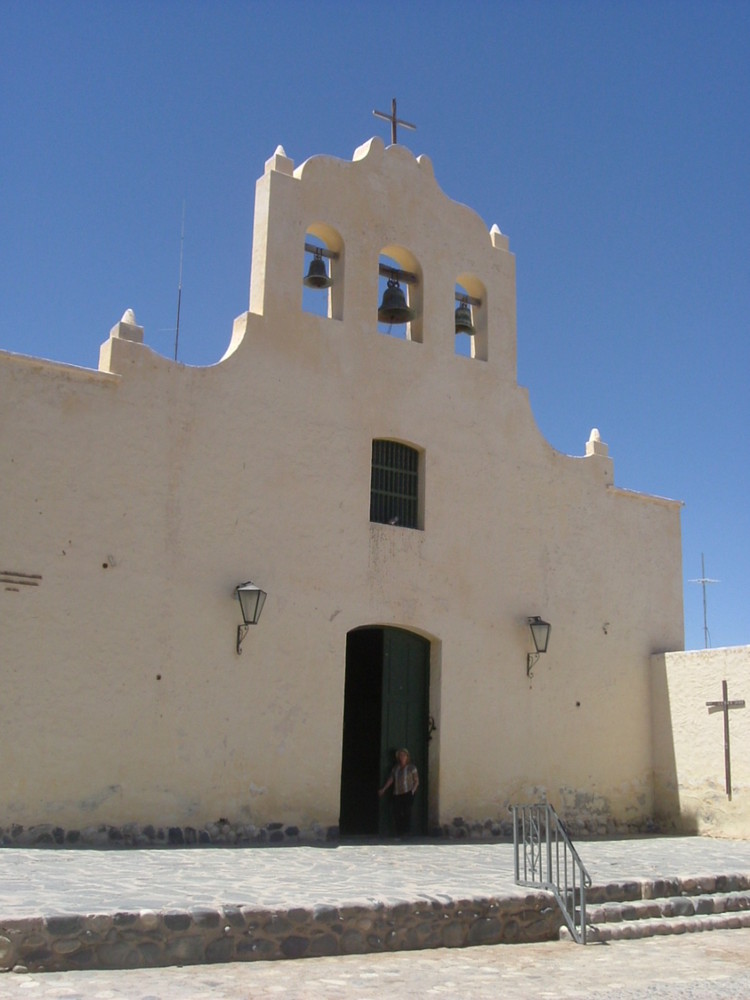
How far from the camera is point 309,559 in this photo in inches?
510

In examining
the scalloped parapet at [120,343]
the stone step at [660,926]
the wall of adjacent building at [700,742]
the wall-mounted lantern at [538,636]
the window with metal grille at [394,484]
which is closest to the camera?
the stone step at [660,926]

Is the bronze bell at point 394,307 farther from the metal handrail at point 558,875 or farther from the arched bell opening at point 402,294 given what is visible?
the metal handrail at point 558,875

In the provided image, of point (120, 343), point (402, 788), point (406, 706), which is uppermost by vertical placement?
point (120, 343)

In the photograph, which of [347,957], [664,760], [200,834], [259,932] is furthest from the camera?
[664,760]

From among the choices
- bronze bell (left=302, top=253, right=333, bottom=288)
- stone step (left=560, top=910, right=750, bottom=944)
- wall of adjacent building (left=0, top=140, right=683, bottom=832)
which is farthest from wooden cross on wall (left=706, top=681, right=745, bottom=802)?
bronze bell (left=302, top=253, right=333, bottom=288)

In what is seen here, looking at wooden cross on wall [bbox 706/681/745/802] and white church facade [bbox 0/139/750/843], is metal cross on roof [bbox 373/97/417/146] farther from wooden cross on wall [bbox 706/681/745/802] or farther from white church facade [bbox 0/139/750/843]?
wooden cross on wall [bbox 706/681/745/802]

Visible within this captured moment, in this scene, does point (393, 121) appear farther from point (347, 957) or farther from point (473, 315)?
point (347, 957)

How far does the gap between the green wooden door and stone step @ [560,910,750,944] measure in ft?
15.6

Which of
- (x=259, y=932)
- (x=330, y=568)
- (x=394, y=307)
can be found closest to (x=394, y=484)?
(x=330, y=568)

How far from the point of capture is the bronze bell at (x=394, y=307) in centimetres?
1433

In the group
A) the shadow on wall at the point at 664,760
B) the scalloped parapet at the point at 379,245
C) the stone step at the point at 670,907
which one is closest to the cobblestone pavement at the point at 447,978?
the stone step at the point at 670,907

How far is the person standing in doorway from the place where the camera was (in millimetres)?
13219

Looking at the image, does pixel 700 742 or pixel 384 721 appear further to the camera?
pixel 700 742

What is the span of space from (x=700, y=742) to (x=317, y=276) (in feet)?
28.5
